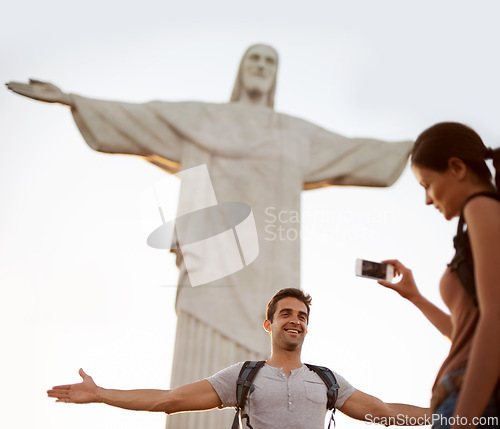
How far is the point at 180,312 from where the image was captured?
17.9 ft

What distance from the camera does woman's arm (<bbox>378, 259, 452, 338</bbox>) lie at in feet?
6.04

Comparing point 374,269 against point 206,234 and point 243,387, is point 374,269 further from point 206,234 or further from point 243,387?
point 206,234

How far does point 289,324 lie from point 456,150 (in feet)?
3.54

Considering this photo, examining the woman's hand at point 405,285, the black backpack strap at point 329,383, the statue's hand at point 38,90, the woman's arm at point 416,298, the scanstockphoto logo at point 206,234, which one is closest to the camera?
the woman's arm at point 416,298

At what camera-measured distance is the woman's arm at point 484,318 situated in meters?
1.24

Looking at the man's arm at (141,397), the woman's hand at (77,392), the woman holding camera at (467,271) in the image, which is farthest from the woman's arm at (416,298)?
the woman's hand at (77,392)

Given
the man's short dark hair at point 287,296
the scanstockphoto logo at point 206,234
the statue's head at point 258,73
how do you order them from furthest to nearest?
1. the statue's head at point 258,73
2. the scanstockphoto logo at point 206,234
3. the man's short dark hair at point 287,296

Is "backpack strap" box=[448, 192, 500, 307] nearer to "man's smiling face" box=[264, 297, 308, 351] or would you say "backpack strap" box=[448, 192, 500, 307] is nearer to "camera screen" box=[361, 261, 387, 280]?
"camera screen" box=[361, 261, 387, 280]

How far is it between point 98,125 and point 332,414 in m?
4.47

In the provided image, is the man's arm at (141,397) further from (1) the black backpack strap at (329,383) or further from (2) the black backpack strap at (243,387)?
(1) the black backpack strap at (329,383)

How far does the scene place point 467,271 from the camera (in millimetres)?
1421

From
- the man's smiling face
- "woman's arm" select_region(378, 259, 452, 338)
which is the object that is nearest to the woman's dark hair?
"woman's arm" select_region(378, 259, 452, 338)

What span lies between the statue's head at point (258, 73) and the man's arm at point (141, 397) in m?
5.00

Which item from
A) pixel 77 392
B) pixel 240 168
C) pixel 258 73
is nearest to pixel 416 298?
pixel 77 392
